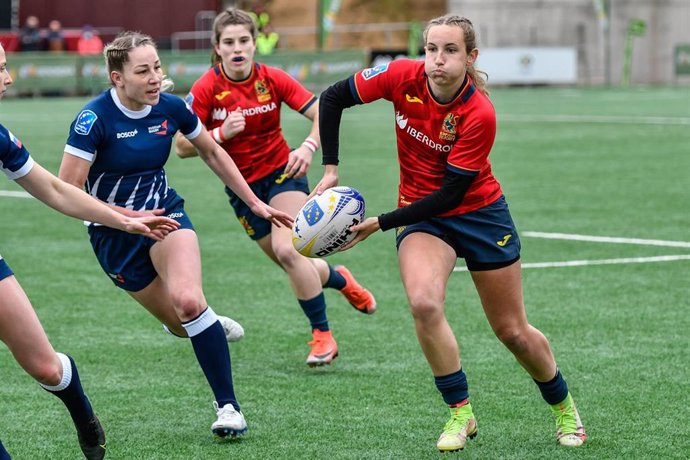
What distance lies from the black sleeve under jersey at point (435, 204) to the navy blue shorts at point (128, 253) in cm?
135

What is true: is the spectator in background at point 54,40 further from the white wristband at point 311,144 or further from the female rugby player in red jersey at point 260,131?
the white wristband at point 311,144

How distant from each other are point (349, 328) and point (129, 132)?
9.35ft

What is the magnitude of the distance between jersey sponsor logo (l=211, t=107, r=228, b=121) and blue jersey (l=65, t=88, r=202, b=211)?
1563mm

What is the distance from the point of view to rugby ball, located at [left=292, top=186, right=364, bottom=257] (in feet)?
A: 19.6

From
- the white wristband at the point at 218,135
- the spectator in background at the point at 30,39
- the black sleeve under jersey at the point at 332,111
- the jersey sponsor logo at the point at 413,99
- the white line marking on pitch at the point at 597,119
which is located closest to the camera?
the jersey sponsor logo at the point at 413,99

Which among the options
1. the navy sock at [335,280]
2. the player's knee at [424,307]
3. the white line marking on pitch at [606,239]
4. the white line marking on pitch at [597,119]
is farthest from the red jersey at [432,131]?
the white line marking on pitch at [597,119]

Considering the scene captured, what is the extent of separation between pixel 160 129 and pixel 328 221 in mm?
1147

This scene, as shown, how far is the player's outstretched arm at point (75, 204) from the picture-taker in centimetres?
538

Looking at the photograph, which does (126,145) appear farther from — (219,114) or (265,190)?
(265,190)

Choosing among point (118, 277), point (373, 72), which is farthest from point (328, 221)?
point (118, 277)

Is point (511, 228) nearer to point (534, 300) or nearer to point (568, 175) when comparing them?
point (534, 300)

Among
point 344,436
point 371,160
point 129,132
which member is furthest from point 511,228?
point 371,160

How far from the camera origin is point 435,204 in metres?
5.72

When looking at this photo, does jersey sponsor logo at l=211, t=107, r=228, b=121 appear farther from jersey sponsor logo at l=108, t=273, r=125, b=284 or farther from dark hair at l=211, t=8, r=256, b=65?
jersey sponsor logo at l=108, t=273, r=125, b=284
